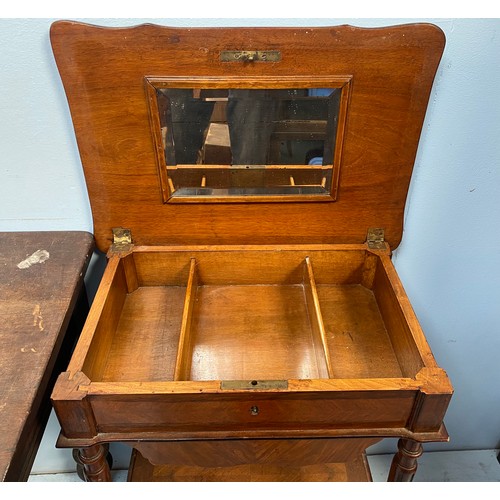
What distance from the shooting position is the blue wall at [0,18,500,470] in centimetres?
98

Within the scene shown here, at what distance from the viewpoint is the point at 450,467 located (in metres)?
1.85

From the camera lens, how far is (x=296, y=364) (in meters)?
1.09

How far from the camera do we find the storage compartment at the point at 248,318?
3.49 feet

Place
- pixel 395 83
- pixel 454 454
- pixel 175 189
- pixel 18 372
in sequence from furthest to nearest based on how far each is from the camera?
pixel 454 454 < pixel 175 189 < pixel 395 83 < pixel 18 372

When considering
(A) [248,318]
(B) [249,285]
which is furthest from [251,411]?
(B) [249,285]

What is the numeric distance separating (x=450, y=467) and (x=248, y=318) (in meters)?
1.24

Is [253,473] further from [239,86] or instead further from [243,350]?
[239,86]

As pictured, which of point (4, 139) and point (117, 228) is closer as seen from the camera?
point (4, 139)

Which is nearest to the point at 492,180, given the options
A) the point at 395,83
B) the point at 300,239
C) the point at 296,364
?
the point at 395,83

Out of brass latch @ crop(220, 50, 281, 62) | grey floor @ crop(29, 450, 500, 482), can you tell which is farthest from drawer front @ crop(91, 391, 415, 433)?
grey floor @ crop(29, 450, 500, 482)

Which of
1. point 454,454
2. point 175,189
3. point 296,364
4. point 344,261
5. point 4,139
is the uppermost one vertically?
point 4,139

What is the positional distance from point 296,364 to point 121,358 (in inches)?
16.2

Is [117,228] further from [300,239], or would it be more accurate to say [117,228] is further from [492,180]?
[492,180]

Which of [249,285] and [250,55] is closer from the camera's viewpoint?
[250,55]
